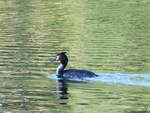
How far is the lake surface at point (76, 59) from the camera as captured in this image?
16312 millimetres

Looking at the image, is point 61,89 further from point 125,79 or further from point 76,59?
point 76,59

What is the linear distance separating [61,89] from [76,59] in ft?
19.9

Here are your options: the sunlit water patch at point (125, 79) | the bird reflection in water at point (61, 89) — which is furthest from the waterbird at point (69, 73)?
the bird reflection in water at point (61, 89)

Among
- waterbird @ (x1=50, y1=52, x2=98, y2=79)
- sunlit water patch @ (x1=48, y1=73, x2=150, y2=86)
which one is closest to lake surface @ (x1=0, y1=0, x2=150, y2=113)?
sunlit water patch @ (x1=48, y1=73, x2=150, y2=86)

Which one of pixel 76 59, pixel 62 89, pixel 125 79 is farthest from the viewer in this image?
pixel 76 59

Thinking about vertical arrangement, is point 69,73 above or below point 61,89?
above

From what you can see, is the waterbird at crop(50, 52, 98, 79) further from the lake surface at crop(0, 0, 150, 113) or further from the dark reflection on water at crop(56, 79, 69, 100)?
the dark reflection on water at crop(56, 79, 69, 100)

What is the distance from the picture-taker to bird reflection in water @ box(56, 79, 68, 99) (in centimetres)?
1747

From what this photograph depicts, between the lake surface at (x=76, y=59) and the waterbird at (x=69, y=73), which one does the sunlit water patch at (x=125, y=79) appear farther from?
Result: the waterbird at (x=69, y=73)

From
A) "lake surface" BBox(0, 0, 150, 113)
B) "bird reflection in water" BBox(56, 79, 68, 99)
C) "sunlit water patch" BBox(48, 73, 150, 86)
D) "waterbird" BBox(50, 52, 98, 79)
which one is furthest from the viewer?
"waterbird" BBox(50, 52, 98, 79)

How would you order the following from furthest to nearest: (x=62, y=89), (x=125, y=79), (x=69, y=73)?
(x=69, y=73) → (x=125, y=79) → (x=62, y=89)

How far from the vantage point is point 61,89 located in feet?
61.6

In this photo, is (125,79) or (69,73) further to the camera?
(69,73)

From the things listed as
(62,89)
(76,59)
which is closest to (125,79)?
(62,89)
